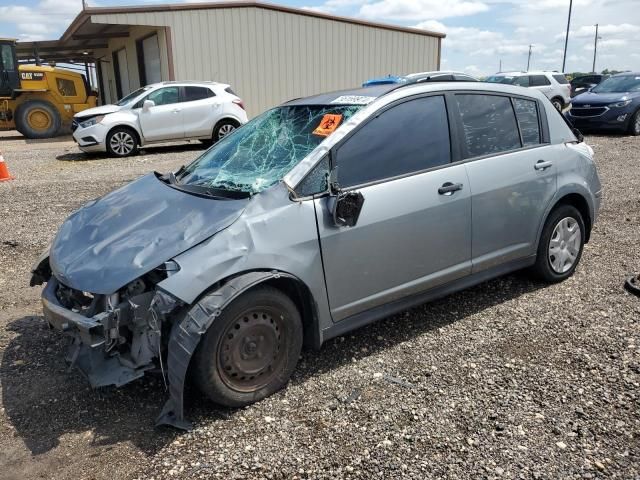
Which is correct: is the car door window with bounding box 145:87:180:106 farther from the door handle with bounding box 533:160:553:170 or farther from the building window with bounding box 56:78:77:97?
the door handle with bounding box 533:160:553:170

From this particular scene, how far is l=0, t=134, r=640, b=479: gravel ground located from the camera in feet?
8.80

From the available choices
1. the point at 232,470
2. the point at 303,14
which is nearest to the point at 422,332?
the point at 232,470

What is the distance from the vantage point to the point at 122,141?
12820 mm

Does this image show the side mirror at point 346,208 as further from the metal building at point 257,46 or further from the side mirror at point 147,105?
the metal building at point 257,46

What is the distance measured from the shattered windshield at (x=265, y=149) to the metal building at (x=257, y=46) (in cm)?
1481

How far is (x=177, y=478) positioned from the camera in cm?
260

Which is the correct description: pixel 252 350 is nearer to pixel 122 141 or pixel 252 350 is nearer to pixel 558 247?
pixel 558 247

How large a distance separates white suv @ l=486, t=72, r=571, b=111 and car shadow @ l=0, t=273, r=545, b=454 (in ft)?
59.6

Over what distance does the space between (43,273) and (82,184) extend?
6.24 m

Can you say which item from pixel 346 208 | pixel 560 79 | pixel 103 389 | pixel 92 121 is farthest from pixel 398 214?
pixel 560 79

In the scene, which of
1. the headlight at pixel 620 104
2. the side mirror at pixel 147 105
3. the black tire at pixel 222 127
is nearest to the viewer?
the side mirror at pixel 147 105

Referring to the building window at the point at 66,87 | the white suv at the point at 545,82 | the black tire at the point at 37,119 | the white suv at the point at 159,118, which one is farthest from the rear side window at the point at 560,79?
the black tire at the point at 37,119

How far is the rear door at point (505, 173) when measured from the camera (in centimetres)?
402

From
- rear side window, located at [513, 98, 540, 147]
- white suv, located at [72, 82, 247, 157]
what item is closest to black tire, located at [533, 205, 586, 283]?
rear side window, located at [513, 98, 540, 147]
